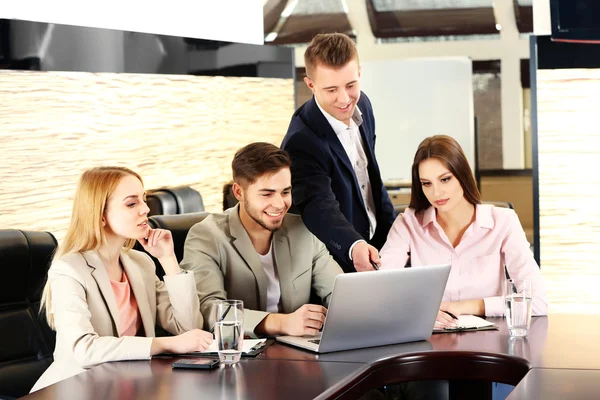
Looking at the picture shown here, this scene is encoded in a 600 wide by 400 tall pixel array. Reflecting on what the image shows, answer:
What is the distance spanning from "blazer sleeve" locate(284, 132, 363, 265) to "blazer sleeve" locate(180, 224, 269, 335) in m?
0.38

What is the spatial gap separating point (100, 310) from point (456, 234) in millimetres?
1291

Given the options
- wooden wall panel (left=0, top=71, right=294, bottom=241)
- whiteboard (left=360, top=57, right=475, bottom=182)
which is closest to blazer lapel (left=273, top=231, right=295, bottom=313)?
wooden wall panel (left=0, top=71, right=294, bottom=241)

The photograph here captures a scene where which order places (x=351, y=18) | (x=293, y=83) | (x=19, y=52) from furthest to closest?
(x=351, y=18) → (x=293, y=83) → (x=19, y=52)

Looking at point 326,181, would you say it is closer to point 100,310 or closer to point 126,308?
point 126,308

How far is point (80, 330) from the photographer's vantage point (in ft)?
7.23

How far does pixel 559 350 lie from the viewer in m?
2.18

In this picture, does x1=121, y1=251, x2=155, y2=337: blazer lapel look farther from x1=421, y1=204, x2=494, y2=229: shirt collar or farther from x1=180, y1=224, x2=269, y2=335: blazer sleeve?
x1=421, y1=204, x2=494, y2=229: shirt collar

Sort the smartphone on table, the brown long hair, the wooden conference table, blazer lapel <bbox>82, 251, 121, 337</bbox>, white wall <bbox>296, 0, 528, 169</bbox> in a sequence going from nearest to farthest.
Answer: the wooden conference table, the smartphone on table, blazer lapel <bbox>82, 251, 121, 337</bbox>, the brown long hair, white wall <bbox>296, 0, 528, 169</bbox>

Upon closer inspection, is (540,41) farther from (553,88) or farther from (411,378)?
(411,378)

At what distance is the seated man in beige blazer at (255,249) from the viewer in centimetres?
263

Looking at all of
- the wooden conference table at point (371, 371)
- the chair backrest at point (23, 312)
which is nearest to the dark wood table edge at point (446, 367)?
the wooden conference table at point (371, 371)

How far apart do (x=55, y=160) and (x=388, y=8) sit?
218 inches

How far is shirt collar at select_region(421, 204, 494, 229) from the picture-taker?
9.55 ft

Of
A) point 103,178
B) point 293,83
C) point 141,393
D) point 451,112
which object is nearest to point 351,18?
point 451,112
